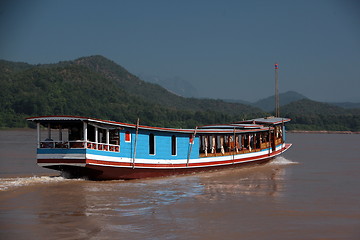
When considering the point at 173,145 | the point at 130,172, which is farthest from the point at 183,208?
the point at 173,145

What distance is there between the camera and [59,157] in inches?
795

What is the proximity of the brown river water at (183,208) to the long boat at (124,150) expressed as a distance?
2.06 ft

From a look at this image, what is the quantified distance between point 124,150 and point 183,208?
6.94 metres

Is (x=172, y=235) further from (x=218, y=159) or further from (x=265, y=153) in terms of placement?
(x=265, y=153)

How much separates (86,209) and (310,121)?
13426 cm

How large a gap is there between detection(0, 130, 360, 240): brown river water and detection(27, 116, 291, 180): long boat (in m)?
0.63

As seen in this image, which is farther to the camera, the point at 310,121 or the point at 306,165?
the point at 310,121

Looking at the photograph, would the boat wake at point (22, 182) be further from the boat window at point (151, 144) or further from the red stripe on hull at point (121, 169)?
the boat window at point (151, 144)

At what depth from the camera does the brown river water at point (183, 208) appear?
503 inches

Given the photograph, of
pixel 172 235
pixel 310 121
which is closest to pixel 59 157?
pixel 172 235

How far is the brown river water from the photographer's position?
12.8 metres

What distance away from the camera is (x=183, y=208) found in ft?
51.7

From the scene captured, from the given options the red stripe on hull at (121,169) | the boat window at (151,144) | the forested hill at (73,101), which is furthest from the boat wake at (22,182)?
the forested hill at (73,101)

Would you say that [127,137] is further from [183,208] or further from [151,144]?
[183,208]
